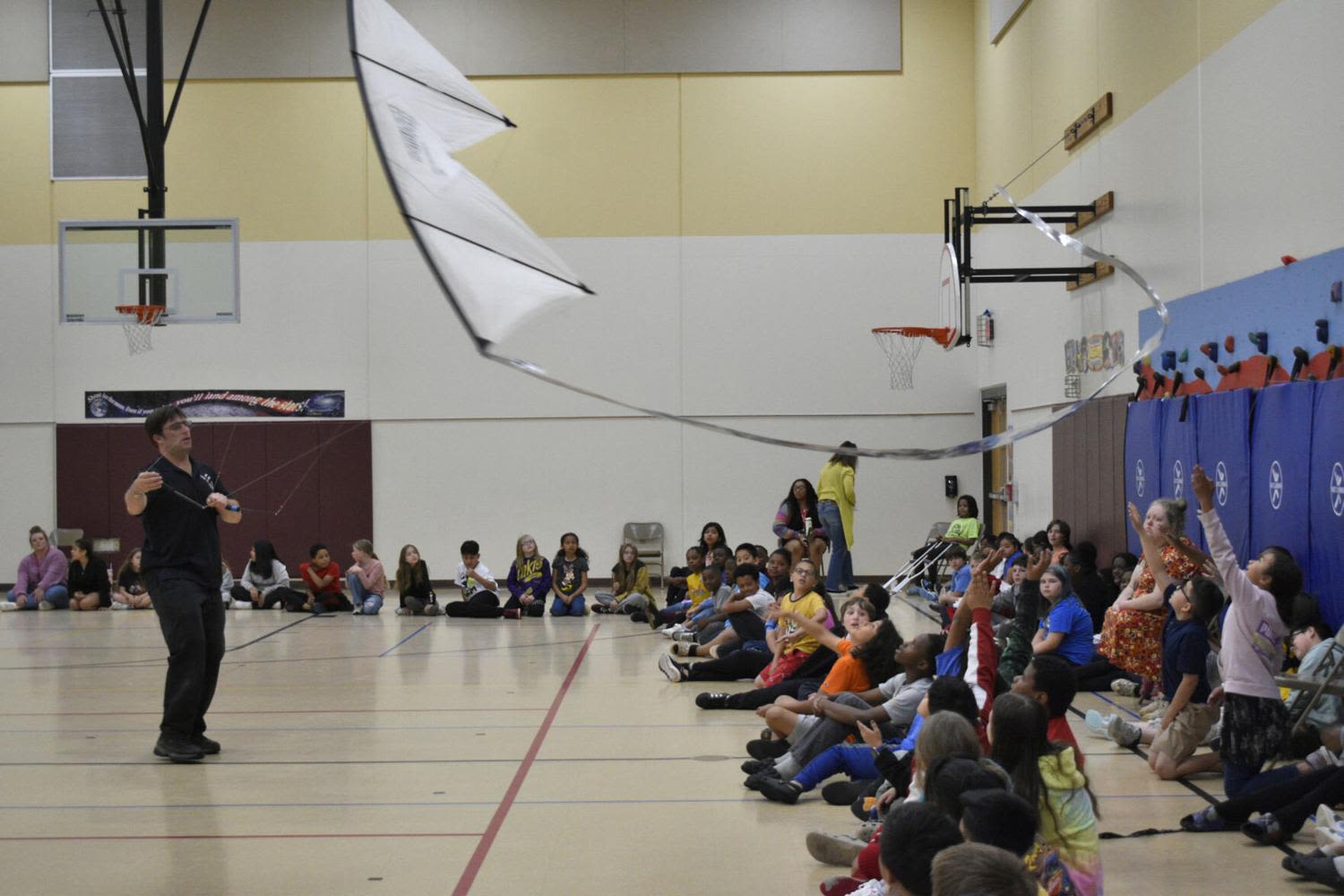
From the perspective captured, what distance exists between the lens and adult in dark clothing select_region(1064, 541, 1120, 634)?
37.8ft

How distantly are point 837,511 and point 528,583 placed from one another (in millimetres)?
3940

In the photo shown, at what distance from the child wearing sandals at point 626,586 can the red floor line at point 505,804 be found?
5.03 metres

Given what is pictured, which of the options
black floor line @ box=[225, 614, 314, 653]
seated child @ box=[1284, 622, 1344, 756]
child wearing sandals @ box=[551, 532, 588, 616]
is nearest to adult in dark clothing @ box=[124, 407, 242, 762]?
black floor line @ box=[225, 614, 314, 653]

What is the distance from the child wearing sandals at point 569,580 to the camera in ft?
52.3

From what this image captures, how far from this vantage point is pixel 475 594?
1591 centimetres

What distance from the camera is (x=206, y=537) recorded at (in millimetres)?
7492

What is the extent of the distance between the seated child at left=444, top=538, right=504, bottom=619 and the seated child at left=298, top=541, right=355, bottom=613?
1481 mm

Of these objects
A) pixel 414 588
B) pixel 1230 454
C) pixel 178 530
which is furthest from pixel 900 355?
pixel 178 530

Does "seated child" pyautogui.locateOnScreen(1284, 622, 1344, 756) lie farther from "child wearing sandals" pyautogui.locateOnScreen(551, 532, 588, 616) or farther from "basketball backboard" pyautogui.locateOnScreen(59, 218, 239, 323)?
"basketball backboard" pyautogui.locateOnScreen(59, 218, 239, 323)

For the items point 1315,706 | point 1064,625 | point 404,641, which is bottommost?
point 404,641


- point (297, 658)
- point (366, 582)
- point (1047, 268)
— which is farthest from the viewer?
point (366, 582)

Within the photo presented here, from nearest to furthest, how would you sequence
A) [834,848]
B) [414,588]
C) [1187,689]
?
[834,848] → [1187,689] → [414,588]

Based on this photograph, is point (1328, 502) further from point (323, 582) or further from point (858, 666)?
point (323, 582)

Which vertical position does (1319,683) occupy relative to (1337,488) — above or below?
below
